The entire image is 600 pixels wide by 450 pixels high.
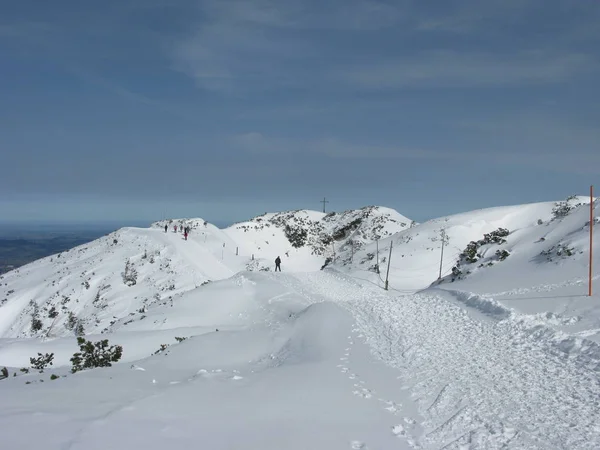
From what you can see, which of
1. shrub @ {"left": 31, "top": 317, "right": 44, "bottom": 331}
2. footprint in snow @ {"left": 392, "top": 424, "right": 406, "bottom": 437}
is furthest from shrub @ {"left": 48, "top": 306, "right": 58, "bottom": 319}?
footprint in snow @ {"left": 392, "top": 424, "right": 406, "bottom": 437}

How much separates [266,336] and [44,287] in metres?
30.3

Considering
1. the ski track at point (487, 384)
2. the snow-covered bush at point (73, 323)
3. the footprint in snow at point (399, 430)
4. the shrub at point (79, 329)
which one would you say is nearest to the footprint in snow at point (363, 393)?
the ski track at point (487, 384)

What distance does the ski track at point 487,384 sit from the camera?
691 centimetres

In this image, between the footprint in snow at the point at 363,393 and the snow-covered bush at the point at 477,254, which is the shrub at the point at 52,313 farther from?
the footprint in snow at the point at 363,393

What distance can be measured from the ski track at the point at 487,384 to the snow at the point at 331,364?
46 millimetres

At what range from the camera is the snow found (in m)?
6.68

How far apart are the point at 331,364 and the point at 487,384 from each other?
436cm

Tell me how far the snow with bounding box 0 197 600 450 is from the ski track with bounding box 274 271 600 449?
46mm

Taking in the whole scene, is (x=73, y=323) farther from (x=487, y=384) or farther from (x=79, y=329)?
(x=487, y=384)

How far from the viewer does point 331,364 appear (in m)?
12.4

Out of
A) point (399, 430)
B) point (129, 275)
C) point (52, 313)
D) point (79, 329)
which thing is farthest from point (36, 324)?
point (399, 430)

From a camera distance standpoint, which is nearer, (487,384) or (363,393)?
(487,384)

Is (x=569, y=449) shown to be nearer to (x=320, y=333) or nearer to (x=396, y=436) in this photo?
(x=396, y=436)

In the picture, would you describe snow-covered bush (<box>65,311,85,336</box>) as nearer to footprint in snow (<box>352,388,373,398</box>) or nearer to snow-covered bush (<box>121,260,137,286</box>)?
snow-covered bush (<box>121,260,137,286</box>)
